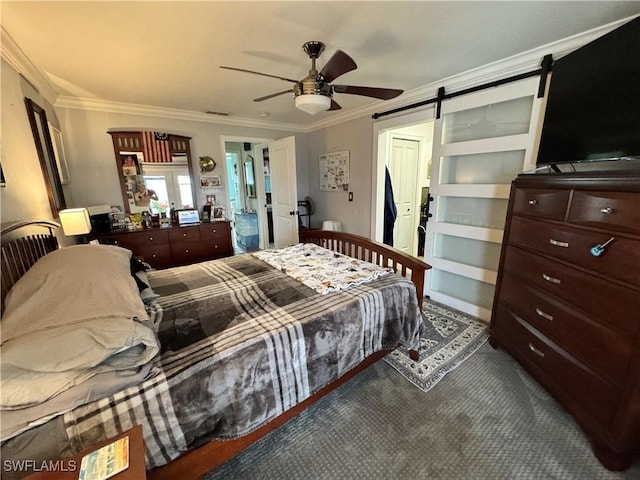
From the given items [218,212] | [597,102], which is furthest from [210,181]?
[597,102]

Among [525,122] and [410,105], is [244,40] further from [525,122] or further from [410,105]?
[525,122]

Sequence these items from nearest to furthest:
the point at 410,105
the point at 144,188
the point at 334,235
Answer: the point at 334,235 → the point at 410,105 → the point at 144,188

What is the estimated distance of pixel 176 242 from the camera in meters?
Answer: 3.50

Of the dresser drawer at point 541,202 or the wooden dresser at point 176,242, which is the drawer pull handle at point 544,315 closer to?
the dresser drawer at point 541,202

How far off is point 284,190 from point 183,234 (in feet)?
5.31

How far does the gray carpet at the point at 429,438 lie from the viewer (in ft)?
4.26

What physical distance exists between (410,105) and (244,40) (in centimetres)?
199

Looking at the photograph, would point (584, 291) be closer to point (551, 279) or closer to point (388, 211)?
point (551, 279)

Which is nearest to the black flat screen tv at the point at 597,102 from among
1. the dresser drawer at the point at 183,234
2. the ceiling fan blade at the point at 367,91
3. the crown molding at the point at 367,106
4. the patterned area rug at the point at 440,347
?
the crown molding at the point at 367,106

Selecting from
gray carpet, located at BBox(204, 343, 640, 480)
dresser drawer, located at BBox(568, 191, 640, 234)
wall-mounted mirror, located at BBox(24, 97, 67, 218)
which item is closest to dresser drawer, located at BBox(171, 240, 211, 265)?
wall-mounted mirror, located at BBox(24, 97, 67, 218)

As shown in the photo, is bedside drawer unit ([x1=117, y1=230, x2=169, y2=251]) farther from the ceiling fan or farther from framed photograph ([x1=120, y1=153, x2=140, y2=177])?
the ceiling fan

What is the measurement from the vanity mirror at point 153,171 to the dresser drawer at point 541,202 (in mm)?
3947

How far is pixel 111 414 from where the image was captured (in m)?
0.90

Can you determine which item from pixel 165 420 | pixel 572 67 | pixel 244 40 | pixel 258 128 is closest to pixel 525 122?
pixel 572 67
